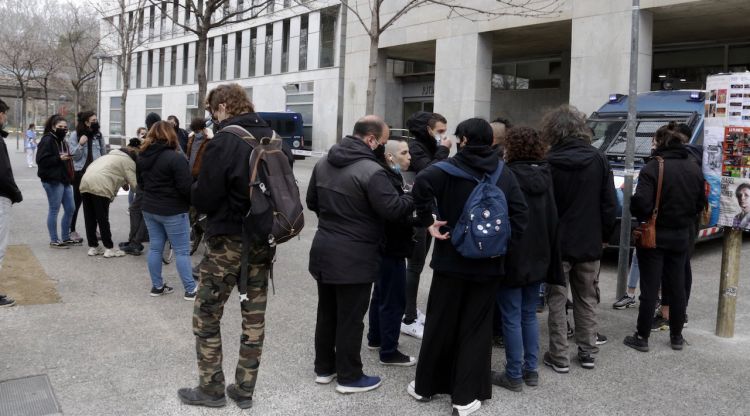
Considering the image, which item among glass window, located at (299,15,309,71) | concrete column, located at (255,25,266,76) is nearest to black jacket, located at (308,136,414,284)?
glass window, located at (299,15,309,71)

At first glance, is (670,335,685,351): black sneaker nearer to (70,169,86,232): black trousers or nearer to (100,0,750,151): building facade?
(70,169,86,232): black trousers

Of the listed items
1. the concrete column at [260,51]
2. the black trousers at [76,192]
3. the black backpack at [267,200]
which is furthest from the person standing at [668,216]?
the concrete column at [260,51]

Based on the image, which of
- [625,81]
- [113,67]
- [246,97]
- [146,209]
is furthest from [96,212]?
[113,67]

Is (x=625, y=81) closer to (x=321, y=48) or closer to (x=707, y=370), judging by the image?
(x=707, y=370)

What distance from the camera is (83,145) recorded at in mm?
9234

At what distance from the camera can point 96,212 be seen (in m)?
8.43

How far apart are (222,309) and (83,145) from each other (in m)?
6.18

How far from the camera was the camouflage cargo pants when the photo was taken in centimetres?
403

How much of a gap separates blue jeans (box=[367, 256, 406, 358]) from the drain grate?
221 cm

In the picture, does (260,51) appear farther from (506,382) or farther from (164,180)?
(506,382)

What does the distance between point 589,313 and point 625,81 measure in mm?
12765

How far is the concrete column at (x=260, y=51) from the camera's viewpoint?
35.9 metres

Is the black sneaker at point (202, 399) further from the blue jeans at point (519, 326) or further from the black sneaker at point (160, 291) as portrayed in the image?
the black sneaker at point (160, 291)

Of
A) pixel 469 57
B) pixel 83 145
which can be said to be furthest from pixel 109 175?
pixel 469 57
